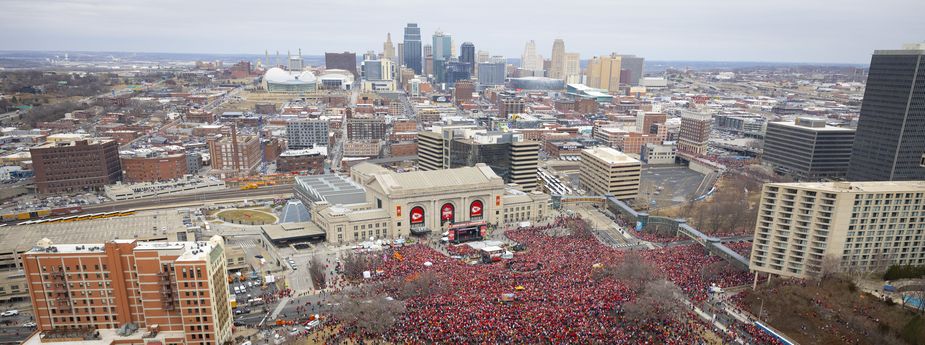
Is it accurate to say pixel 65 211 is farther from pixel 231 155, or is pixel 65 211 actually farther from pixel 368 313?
pixel 368 313

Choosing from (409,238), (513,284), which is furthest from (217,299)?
(409,238)

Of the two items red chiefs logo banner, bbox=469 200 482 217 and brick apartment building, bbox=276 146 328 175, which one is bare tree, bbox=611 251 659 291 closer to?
red chiefs logo banner, bbox=469 200 482 217

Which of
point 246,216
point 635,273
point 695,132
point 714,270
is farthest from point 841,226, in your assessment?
point 695,132

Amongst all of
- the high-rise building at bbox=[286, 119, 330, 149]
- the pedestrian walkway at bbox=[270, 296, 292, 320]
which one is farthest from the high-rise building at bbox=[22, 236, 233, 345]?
the high-rise building at bbox=[286, 119, 330, 149]

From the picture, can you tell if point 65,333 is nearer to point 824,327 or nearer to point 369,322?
point 369,322

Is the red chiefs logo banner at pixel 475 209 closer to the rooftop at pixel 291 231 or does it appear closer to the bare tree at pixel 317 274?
the rooftop at pixel 291 231

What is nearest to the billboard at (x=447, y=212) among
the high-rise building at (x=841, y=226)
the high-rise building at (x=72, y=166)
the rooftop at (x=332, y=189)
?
the rooftop at (x=332, y=189)
